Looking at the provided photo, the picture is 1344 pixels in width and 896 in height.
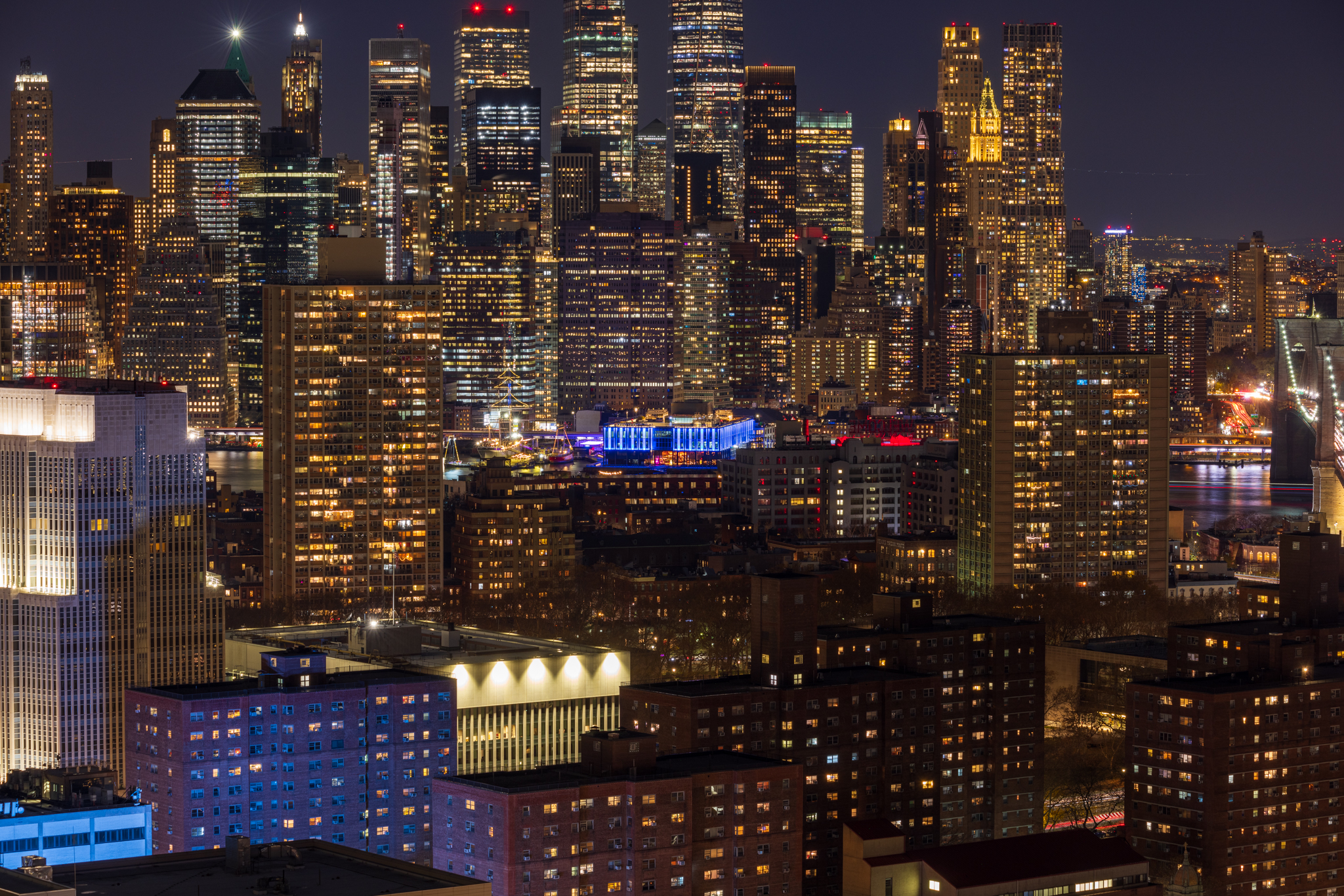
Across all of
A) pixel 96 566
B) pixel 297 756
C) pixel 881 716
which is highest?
pixel 96 566

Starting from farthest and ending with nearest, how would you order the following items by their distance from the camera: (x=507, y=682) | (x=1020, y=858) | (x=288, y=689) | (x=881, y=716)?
(x=507, y=682) → (x=881, y=716) → (x=288, y=689) → (x=1020, y=858)

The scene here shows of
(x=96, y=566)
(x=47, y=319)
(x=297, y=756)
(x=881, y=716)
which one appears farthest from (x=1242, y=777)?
(x=47, y=319)

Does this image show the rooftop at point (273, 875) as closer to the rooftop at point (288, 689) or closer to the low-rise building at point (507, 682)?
the rooftop at point (288, 689)

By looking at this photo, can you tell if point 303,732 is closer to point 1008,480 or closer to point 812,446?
point 1008,480

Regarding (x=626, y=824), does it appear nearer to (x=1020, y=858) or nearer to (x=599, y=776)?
(x=599, y=776)

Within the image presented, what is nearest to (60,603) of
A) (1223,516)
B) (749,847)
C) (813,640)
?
(813,640)

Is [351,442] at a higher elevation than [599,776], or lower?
higher

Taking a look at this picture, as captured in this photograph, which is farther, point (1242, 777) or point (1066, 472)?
point (1066, 472)
